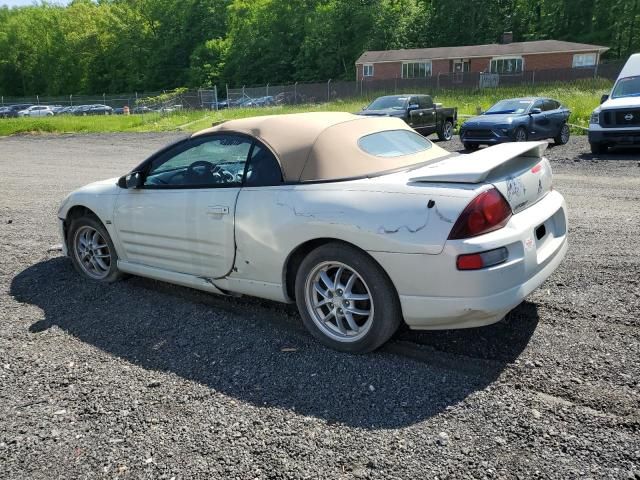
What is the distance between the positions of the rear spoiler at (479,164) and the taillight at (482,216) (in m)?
0.14

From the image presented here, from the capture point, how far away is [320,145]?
13.0ft

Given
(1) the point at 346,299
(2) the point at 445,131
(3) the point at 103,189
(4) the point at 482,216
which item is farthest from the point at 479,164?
(2) the point at 445,131

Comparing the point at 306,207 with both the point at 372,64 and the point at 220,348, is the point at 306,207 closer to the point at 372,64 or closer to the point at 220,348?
the point at 220,348

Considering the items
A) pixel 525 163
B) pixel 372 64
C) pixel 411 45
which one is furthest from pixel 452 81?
pixel 525 163

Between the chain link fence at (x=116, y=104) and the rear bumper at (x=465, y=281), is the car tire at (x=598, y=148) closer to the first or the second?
the rear bumper at (x=465, y=281)

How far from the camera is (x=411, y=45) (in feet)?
243

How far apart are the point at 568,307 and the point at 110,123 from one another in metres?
36.4

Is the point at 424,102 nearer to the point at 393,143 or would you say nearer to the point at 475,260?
the point at 393,143

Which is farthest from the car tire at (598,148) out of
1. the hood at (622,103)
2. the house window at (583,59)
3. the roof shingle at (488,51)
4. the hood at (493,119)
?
the house window at (583,59)

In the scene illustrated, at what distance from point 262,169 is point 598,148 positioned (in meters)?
12.6

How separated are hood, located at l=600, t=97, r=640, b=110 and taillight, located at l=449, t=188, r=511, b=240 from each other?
11616mm

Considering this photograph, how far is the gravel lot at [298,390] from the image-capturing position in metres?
2.67

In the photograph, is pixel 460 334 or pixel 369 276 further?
pixel 460 334

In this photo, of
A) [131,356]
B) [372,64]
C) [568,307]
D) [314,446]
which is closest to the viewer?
[314,446]
